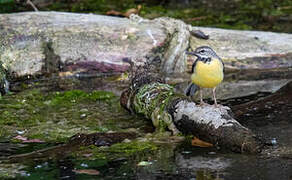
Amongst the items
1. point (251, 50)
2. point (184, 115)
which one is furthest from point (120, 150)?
point (251, 50)

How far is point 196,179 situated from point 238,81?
15.0ft

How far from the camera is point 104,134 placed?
6902 mm

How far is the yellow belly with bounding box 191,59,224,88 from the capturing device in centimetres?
703

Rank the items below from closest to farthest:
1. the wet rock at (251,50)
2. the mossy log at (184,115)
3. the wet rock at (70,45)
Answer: the mossy log at (184,115), the wet rock at (70,45), the wet rock at (251,50)

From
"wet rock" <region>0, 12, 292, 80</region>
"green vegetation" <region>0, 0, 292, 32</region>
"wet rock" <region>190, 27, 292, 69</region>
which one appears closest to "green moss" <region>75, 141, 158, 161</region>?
"wet rock" <region>0, 12, 292, 80</region>

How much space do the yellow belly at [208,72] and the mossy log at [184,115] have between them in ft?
0.97

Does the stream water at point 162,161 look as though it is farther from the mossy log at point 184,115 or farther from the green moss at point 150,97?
the green moss at point 150,97

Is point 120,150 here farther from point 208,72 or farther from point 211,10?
point 211,10

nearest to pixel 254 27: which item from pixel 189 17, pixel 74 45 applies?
pixel 189 17

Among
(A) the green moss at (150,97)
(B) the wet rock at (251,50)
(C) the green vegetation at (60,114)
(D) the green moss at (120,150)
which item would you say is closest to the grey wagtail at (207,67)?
(A) the green moss at (150,97)

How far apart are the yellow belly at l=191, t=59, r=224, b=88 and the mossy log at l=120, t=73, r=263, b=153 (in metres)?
0.29

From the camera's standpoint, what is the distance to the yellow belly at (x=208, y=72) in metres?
7.03

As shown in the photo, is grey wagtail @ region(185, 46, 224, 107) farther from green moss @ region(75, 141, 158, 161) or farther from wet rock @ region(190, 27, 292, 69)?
wet rock @ region(190, 27, 292, 69)

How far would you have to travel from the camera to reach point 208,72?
23.1 feet
